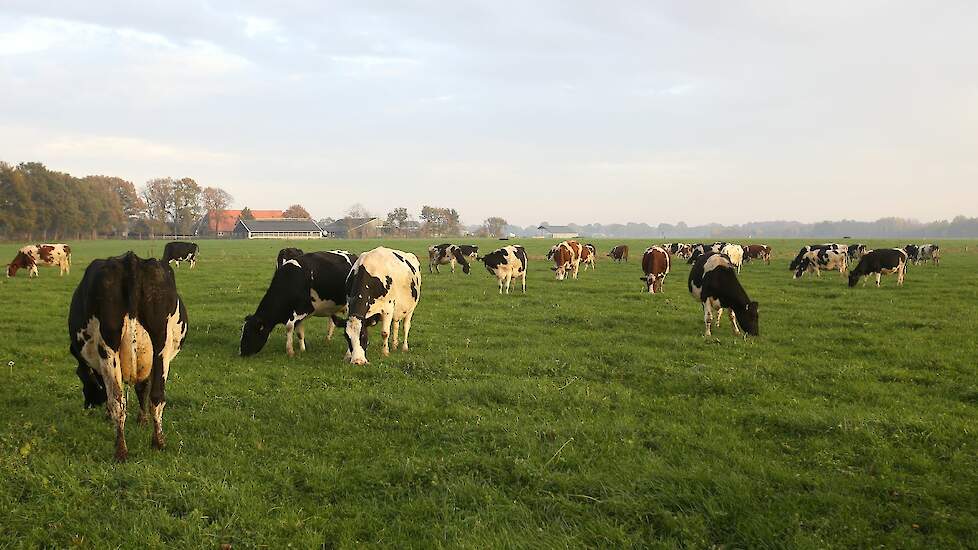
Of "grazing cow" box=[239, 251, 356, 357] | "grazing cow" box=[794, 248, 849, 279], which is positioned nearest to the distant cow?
"grazing cow" box=[239, 251, 356, 357]

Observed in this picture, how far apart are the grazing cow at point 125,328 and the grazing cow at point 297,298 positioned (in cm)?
491

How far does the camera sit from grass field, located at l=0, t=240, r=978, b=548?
5094 mm

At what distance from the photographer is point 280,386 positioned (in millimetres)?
9391

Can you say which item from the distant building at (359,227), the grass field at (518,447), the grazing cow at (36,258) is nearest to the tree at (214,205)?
the distant building at (359,227)

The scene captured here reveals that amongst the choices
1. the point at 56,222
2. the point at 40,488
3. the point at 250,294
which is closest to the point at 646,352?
the point at 40,488

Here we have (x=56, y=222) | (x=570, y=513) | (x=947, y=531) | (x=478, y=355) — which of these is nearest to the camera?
(x=947, y=531)

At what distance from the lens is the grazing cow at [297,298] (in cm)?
A: 1184

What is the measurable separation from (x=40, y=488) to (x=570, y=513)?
5324 mm

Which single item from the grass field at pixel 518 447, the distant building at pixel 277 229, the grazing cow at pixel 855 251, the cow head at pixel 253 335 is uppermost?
the distant building at pixel 277 229

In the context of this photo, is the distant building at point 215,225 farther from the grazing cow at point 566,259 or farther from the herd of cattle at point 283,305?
the herd of cattle at point 283,305

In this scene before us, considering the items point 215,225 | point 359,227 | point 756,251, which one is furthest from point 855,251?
point 215,225

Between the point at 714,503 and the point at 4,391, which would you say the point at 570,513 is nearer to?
the point at 714,503

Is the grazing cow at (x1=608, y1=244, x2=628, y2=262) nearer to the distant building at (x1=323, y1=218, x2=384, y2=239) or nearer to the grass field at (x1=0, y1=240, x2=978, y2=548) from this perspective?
the grass field at (x1=0, y1=240, x2=978, y2=548)

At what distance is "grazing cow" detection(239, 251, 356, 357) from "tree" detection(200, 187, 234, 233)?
137m
